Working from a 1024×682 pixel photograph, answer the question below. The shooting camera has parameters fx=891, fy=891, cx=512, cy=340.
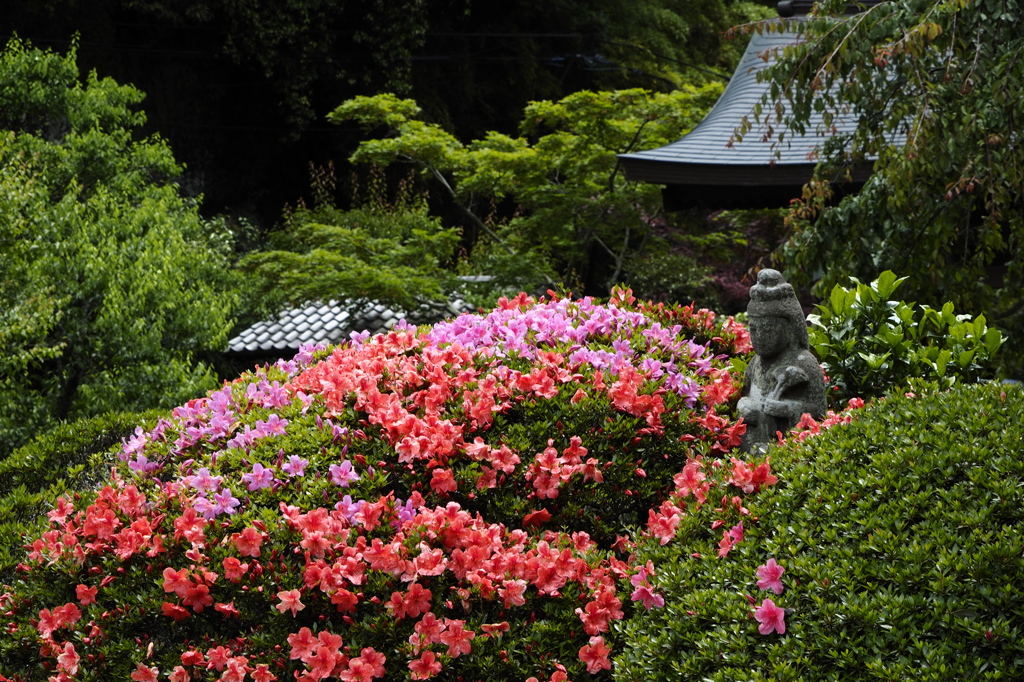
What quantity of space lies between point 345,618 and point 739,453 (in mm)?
1507

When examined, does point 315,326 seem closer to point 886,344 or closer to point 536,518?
point 886,344

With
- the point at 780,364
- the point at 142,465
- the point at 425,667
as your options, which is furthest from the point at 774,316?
the point at 142,465

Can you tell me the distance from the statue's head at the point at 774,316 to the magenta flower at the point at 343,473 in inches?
58.3

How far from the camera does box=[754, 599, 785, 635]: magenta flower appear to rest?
2.10 meters

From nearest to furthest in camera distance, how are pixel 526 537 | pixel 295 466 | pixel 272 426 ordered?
pixel 526 537 < pixel 295 466 < pixel 272 426

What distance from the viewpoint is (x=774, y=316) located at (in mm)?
3158

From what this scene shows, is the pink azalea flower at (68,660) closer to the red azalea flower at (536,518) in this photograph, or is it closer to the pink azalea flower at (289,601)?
the pink azalea flower at (289,601)

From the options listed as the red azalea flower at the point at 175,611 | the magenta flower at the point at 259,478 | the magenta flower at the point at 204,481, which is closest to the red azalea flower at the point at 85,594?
the red azalea flower at the point at 175,611

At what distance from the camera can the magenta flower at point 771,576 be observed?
217cm

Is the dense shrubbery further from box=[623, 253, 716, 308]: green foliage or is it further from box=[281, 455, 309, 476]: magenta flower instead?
box=[623, 253, 716, 308]: green foliage

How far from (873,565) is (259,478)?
5.93 ft

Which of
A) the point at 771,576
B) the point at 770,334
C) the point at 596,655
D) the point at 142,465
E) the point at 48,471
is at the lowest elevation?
the point at 48,471

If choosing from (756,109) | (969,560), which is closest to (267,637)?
(969,560)

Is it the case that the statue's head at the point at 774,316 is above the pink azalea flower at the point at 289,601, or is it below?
above
